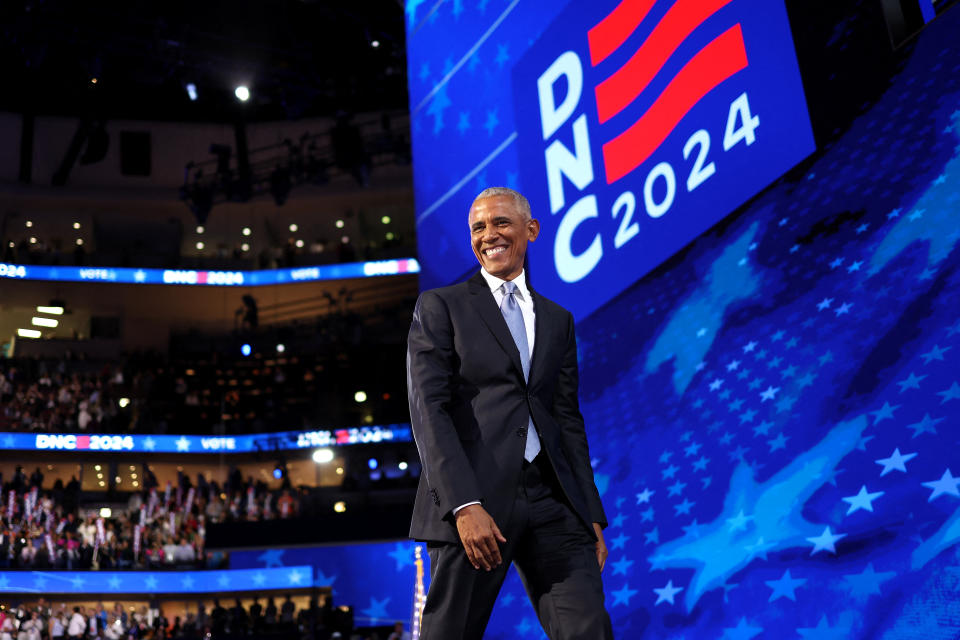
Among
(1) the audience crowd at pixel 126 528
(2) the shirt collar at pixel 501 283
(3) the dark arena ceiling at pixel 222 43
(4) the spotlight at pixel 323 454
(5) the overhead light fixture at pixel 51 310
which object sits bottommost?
(2) the shirt collar at pixel 501 283

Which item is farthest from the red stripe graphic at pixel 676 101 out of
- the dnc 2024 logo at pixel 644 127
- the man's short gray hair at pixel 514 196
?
the man's short gray hair at pixel 514 196

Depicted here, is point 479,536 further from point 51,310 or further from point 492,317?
point 51,310

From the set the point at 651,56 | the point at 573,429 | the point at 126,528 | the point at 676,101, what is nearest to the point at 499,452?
the point at 573,429

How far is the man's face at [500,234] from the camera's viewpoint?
8.41 ft

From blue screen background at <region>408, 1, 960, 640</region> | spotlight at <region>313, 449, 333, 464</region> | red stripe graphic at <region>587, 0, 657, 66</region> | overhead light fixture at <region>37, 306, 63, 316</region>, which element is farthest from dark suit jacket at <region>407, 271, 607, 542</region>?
overhead light fixture at <region>37, 306, 63, 316</region>

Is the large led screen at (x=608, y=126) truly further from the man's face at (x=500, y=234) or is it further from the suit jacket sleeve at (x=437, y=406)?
the suit jacket sleeve at (x=437, y=406)

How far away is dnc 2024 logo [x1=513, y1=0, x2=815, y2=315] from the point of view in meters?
4.22

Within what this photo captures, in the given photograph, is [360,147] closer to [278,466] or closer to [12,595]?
[278,466]

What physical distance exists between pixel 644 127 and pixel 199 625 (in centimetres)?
1385

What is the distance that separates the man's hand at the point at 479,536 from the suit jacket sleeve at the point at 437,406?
3cm

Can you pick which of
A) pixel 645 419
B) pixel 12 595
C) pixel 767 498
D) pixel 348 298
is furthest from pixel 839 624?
pixel 348 298

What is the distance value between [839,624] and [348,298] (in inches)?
900

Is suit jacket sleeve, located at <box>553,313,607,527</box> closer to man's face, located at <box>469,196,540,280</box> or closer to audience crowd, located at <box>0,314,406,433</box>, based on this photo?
man's face, located at <box>469,196,540,280</box>

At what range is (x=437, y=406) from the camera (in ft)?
7.67
